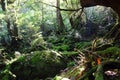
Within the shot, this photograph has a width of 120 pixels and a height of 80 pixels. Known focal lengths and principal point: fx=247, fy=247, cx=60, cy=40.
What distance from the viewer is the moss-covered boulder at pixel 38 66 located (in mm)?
11516

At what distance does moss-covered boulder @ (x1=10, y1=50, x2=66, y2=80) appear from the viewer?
11.5 m

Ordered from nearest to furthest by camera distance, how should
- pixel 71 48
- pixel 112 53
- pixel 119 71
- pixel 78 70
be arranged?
pixel 119 71, pixel 78 70, pixel 112 53, pixel 71 48

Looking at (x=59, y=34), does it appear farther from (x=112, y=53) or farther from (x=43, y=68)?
(x=112, y=53)

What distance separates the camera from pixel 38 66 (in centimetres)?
1159

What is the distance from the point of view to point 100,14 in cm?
2366

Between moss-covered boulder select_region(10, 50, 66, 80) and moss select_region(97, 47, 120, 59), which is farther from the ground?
moss select_region(97, 47, 120, 59)

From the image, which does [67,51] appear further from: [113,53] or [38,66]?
[113,53]

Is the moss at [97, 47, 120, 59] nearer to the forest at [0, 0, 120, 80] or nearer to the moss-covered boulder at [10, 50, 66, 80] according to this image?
the forest at [0, 0, 120, 80]

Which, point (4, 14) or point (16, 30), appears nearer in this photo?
point (4, 14)

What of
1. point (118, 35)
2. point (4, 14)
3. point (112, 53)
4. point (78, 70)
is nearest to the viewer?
point (78, 70)

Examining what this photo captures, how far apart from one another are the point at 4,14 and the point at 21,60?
7936mm

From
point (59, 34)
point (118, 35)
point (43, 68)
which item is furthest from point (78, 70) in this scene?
point (59, 34)

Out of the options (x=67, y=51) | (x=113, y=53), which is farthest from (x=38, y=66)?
(x=113, y=53)

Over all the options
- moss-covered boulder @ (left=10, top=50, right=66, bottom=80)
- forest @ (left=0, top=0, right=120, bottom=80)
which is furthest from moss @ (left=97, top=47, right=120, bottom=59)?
moss-covered boulder @ (left=10, top=50, right=66, bottom=80)
